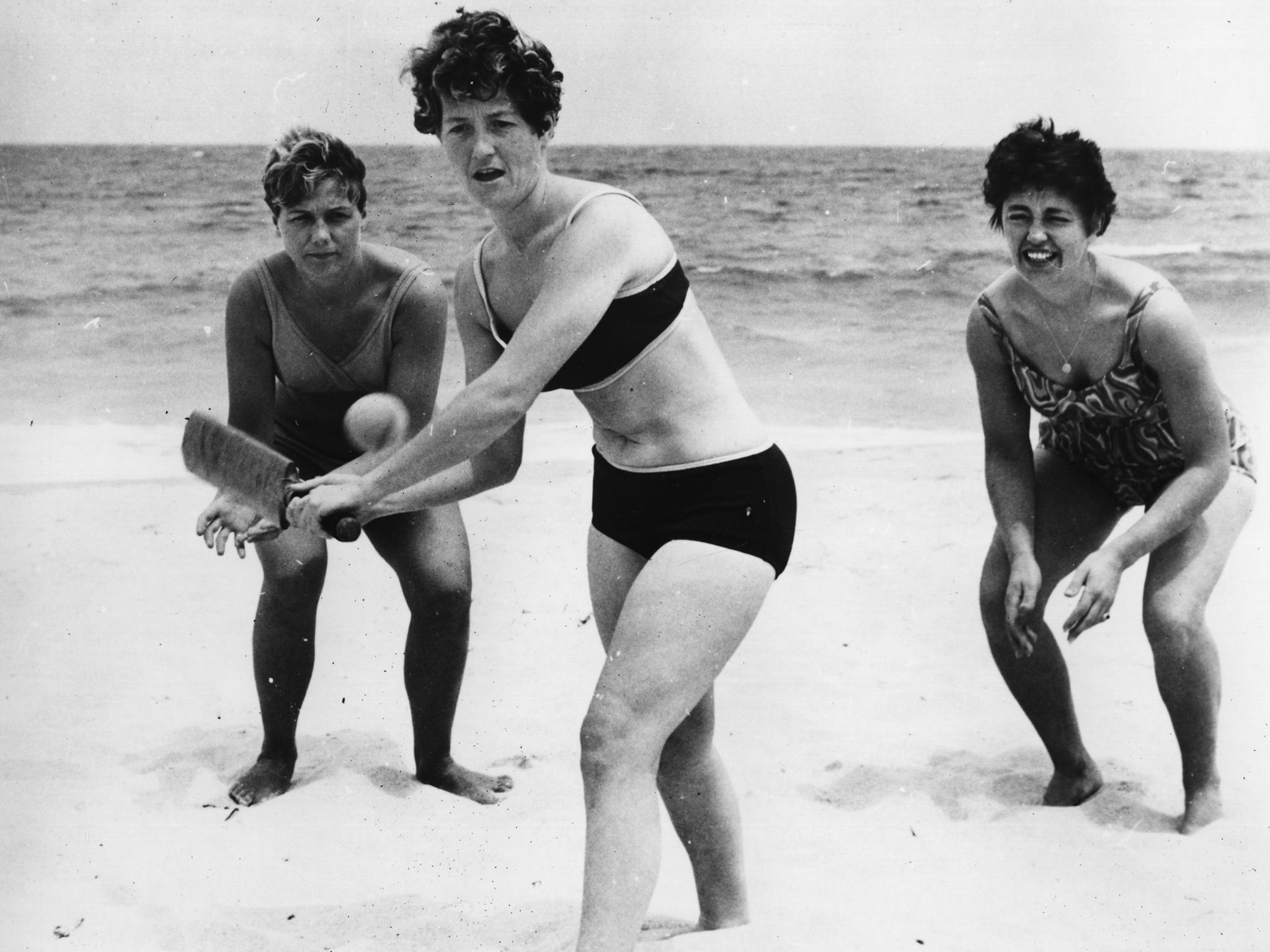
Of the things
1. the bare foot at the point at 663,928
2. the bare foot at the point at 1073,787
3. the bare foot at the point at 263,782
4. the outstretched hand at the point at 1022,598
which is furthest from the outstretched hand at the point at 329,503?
the bare foot at the point at 1073,787

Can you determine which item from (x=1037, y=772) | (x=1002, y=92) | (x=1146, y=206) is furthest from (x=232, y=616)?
(x=1146, y=206)

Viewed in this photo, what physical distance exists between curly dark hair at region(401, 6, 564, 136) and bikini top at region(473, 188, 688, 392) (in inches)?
9.3

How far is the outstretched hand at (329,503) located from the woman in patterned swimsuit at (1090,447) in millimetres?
1613

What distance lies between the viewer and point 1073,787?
3721 mm

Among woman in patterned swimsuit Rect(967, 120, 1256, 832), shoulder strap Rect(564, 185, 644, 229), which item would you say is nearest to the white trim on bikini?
shoulder strap Rect(564, 185, 644, 229)

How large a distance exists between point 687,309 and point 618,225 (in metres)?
0.23

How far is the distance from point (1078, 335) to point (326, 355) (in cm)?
198

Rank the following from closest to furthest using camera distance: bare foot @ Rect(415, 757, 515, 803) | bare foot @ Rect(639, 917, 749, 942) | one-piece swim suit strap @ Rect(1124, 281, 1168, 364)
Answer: bare foot @ Rect(639, 917, 749, 942)
one-piece swim suit strap @ Rect(1124, 281, 1168, 364)
bare foot @ Rect(415, 757, 515, 803)

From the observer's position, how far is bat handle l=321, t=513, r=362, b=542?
2.57m

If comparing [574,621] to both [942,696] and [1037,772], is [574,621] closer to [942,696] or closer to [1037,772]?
[942,696]

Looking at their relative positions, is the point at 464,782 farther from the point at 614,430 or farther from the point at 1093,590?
the point at 1093,590

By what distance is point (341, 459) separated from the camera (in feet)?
12.0

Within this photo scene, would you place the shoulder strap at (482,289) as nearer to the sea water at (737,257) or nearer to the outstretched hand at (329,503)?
the outstretched hand at (329,503)

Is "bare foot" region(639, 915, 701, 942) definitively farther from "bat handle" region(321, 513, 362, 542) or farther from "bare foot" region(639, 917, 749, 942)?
"bat handle" region(321, 513, 362, 542)
